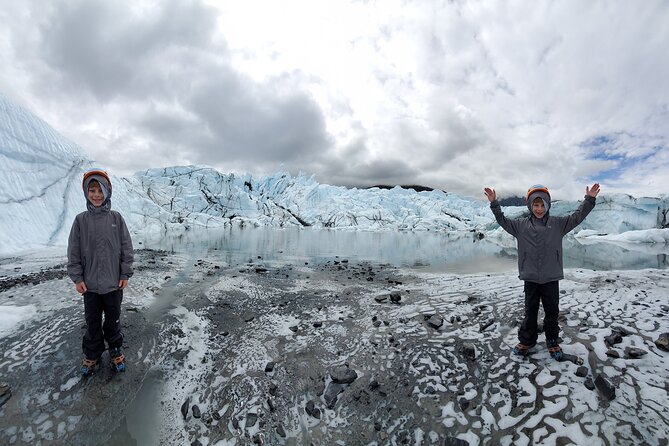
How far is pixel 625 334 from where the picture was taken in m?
4.92

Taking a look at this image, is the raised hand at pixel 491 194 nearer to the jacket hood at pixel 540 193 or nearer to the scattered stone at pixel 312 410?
the jacket hood at pixel 540 193

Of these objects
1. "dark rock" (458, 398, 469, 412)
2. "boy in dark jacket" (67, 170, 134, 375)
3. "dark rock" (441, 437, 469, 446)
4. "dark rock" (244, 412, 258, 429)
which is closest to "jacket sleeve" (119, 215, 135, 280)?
"boy in dark jacket" (67, 170, 134, 375)

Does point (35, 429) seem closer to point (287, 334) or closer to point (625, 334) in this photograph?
point (287, 334)

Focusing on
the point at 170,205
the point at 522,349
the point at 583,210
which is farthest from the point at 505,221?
the point at 170,205

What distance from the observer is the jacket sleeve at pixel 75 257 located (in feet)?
13.7

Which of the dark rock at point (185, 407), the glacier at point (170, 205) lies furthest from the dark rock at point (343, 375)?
the glacier at point (170, 205)

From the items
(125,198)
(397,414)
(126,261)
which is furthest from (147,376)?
(125,198)

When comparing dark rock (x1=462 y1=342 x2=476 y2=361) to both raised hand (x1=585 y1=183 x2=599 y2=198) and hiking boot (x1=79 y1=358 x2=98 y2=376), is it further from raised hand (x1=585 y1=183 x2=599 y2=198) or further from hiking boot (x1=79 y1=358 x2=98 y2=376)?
hiking boot (x1=79 y1=358 x2=98 y2=376)

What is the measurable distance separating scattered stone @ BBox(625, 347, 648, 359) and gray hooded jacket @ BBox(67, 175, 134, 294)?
742cm

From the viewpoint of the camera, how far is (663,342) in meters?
4.44

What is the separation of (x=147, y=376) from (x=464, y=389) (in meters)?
4.72

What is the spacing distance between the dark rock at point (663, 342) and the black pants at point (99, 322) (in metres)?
7.88

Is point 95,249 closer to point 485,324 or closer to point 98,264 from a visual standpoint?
point 98,264

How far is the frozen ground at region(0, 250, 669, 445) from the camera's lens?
3.51 metres
